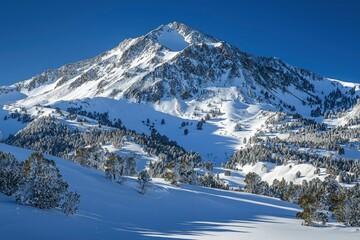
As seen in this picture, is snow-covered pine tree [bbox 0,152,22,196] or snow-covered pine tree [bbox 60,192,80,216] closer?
snow-covered pine tree [bbox 60,192,80,216]

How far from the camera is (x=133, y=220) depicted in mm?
48344

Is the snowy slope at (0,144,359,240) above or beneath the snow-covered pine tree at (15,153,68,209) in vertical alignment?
beneath

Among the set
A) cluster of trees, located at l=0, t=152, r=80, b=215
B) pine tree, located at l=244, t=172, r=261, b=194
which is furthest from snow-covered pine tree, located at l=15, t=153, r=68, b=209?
pine tree, located at l=244, t=172, r=261, b=194

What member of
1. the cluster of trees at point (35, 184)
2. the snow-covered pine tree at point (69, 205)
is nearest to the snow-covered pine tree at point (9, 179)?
the cluster of trees at point (35, 184)

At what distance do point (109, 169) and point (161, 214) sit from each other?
3271 centimetres

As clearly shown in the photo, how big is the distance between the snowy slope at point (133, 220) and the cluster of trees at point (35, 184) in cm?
132

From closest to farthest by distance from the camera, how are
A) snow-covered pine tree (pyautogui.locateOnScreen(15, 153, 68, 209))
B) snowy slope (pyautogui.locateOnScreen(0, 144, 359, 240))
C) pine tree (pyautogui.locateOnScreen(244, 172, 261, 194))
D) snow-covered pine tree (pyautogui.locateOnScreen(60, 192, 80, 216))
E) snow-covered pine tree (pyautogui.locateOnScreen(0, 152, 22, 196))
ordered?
snowy slope (pyautogui.locateOnScreen(0, 144, 359, 240)) → snow-covered pine tree (pyautogui.locateOnScreen(15, 153, 68, 209)) → snow-covered pine tree (pyautogui.locateOnScreen(60, 192, 80, 216)) → snow-covered pine tree (pyautogui.locateOnScreen(0, 152, 22, 196)) → pine tree (pyautogui.locateOnScreen(244, 172, 261, 194))

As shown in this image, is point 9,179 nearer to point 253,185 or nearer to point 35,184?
point 35,184

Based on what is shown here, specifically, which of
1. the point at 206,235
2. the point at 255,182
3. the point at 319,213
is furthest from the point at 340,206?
the point at 255,182

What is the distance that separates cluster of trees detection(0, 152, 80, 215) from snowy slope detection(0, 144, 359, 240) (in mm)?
1324

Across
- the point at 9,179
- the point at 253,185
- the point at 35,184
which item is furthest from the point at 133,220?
the point at 253,185

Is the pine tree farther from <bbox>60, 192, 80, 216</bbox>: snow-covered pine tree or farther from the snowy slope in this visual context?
<bbox>60, 192, 80, 216</bbox>: snow-covered pine tree

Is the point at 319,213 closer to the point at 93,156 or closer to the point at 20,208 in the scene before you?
the point at 20,208

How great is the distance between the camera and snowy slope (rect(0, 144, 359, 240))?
32906mm
